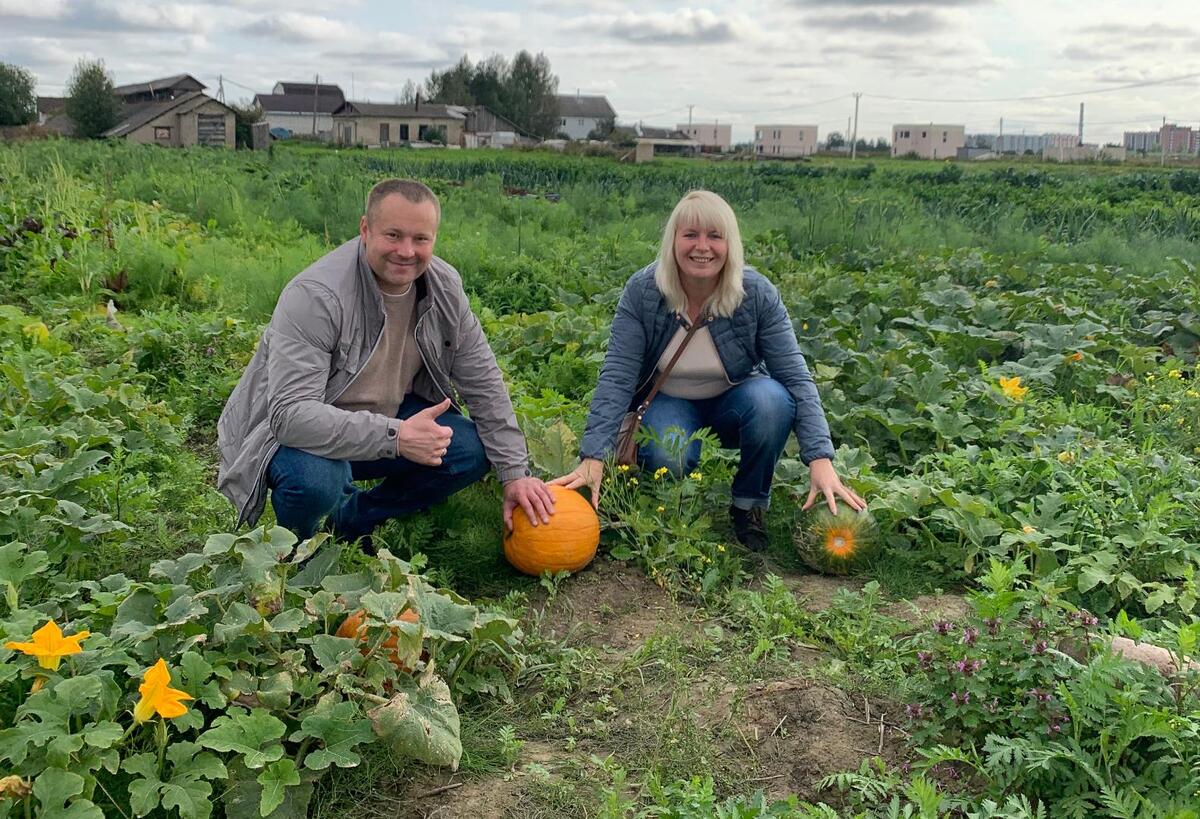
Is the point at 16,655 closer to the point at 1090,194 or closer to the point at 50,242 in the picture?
the point at 50,242

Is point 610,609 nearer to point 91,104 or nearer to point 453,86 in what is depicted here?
point 91,104

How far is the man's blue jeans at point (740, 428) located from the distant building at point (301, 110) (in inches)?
2877

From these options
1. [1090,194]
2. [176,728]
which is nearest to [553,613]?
[176,728]

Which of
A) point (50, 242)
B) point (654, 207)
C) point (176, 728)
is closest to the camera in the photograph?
point (176, 728)

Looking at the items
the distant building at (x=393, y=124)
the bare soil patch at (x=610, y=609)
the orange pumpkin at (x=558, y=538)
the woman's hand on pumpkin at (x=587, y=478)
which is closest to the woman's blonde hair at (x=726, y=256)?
the woman's hand on pumpkin at (x=587, y=478)

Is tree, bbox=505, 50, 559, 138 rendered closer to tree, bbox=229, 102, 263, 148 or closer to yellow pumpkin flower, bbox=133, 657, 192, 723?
tree, bbox=229, 102, 263, 148

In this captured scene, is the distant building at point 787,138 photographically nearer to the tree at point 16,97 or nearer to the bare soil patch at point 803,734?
the tree at point 16,97

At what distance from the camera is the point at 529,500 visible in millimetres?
3834

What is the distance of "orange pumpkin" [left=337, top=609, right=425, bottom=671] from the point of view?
108 inches

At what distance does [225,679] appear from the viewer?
2.57 m

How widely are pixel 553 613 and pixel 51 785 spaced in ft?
6.05

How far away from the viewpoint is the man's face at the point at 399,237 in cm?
350

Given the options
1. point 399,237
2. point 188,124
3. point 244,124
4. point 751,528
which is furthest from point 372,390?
point 244,124

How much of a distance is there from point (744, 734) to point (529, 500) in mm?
1287
